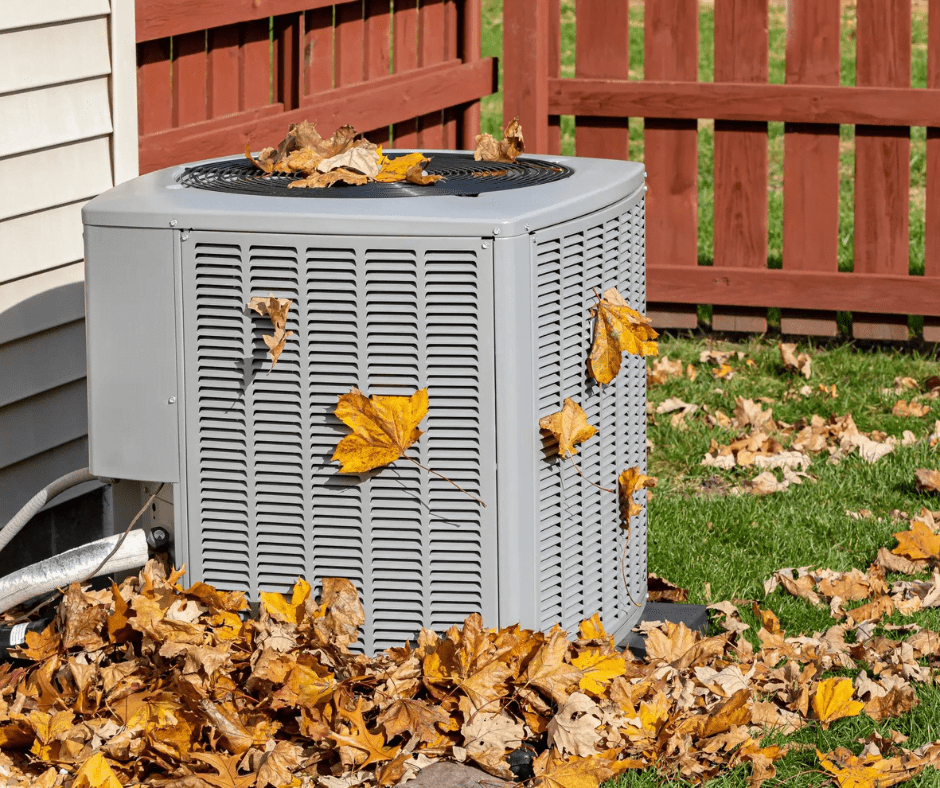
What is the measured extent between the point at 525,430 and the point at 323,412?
395 mm

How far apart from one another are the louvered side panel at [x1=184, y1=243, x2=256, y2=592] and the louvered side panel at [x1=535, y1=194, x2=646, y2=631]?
0.58 metres

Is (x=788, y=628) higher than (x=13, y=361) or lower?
lower

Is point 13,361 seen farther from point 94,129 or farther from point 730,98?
point 730,98

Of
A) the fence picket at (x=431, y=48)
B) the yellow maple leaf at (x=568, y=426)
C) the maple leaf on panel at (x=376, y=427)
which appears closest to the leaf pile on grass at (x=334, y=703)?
the maple leaf on panel at (x=376, y=427)

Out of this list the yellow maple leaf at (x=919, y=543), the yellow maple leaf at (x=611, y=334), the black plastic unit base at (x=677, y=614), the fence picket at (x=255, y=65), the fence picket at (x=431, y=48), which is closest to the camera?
the yellow maple leaf at (x=611, y=334)

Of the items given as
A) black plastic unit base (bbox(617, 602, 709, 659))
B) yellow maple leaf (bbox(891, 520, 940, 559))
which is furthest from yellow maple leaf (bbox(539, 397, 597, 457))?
yellow maple leaf (bbox(891, 520, 940, 559))

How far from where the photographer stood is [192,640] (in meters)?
2.72

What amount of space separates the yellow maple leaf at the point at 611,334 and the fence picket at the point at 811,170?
3.52 meters

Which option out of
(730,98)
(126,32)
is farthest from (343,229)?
(730,98)

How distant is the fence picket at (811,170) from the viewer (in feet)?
20.2

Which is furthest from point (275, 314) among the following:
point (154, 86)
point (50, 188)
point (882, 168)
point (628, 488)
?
point (882, 168)

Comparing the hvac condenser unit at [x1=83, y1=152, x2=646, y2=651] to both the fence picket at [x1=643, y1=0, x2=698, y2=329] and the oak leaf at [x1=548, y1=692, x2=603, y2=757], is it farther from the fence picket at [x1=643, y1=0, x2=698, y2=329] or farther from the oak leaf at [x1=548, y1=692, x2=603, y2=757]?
the fence picket at [x1=643, y1=0, x2=698, y2=329]

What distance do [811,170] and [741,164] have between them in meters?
0.31

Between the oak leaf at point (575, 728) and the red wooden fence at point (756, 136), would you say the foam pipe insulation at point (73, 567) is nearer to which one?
the oak leaf at point (575, 728)
